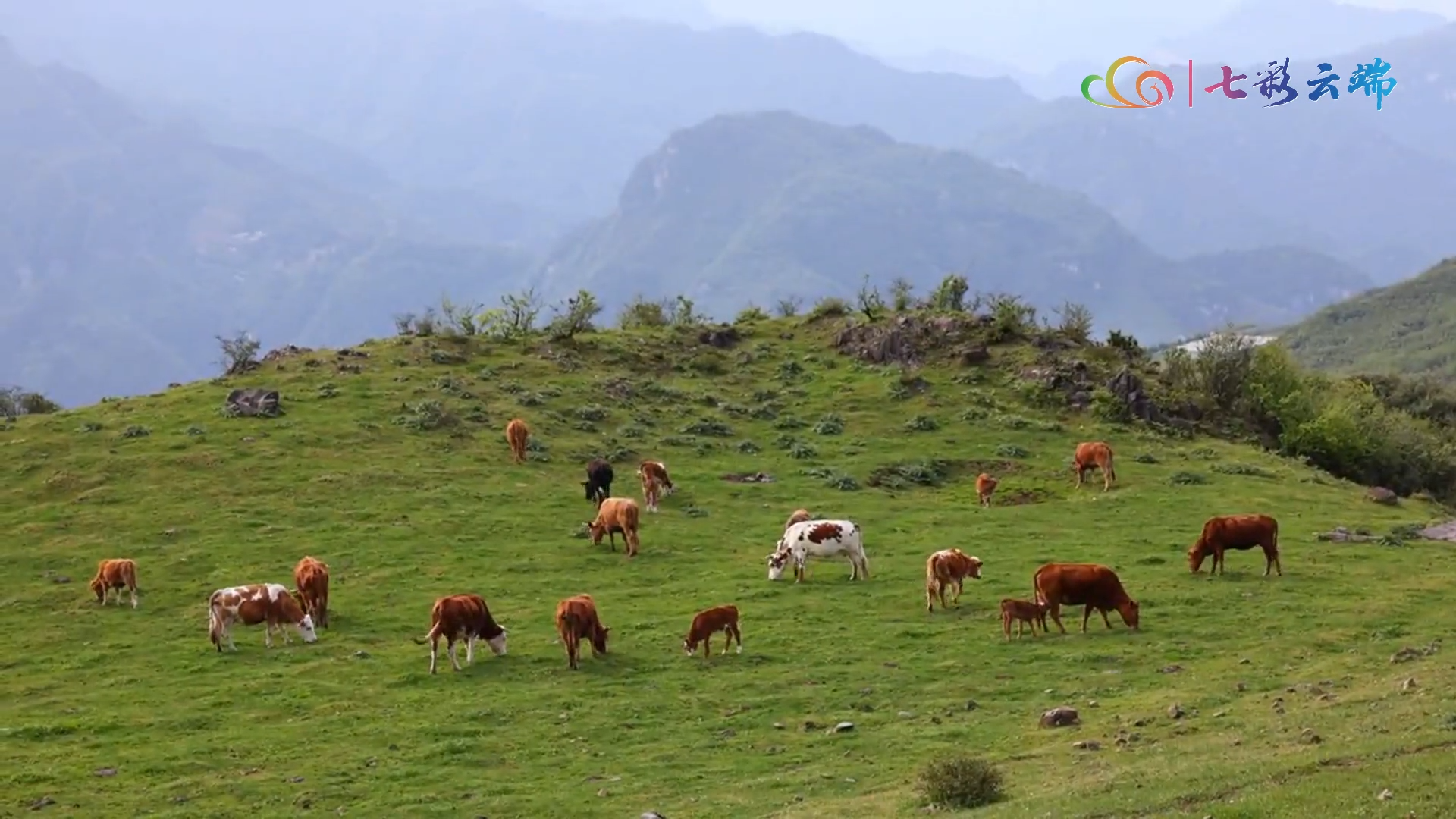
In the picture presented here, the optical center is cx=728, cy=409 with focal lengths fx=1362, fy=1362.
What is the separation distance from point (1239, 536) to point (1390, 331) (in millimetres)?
146468

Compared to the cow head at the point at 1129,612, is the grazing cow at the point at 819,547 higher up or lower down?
higher up

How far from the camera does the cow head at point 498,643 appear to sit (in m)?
A: 25.2

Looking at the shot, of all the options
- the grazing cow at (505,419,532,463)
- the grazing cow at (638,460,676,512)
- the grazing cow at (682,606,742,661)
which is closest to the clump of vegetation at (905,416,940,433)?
the grazing cow at (638,460,676,512)

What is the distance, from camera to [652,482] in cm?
3950

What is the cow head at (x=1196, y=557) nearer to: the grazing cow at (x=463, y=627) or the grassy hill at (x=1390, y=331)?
the grazing cow at (x=463, y=627)

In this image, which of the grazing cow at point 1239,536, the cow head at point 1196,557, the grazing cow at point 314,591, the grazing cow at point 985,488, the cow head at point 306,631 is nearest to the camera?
the cow head at point 306,631

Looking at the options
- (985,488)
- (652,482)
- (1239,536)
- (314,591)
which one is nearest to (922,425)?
(985,488)

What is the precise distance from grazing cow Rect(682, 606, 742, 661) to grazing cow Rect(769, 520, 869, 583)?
6.09 metres

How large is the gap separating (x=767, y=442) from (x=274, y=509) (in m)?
17.5

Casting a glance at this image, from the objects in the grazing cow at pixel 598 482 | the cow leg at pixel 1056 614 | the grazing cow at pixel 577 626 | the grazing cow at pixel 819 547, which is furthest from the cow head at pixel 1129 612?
the grazing cow at pixel 598 482

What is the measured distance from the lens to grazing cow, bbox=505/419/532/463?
4356cm

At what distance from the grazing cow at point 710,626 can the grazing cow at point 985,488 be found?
17311 mm

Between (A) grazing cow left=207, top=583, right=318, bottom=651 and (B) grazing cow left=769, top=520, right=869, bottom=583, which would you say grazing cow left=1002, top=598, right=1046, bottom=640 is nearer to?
(B) grazing cow left=769, top=520, right=869, bottom=583

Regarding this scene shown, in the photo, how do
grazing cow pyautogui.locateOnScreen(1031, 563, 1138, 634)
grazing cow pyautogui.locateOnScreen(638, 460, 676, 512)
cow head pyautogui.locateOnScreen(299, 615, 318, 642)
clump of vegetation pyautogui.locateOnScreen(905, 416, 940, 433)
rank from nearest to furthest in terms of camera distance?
grazing cow pyautogui.locateOnScreen(1031, 563, 1138, 634), cow head pyautogui.locateOnScreen(299, 615, 318, 642), grazing cow pyautogui.locateOnScreen(638, 460, 676, 512), clump of vegetation pyautogui.locateOnScreen(905, 416, 940, 433)
